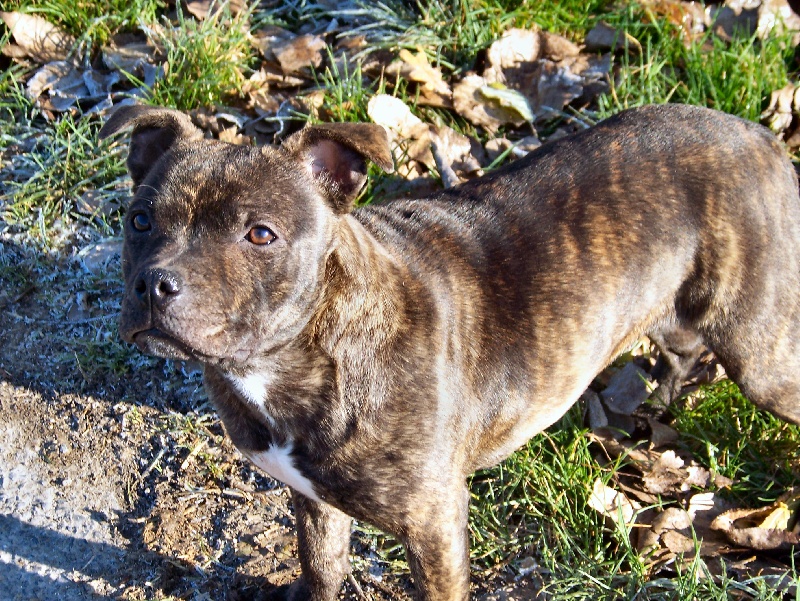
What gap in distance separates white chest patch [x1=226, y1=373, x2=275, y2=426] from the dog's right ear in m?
0.85

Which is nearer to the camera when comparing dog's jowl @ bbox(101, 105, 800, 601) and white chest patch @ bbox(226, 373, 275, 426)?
dog's jowl @ bbox(101, 105, 800, 601)

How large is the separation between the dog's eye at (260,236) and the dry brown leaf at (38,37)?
11.6 feet

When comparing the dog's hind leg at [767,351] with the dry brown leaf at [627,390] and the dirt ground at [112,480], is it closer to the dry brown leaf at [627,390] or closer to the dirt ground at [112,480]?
the dry brown leaf at [627,390]

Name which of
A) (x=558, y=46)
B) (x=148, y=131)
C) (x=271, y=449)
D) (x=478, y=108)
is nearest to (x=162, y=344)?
(x=271, y=449)

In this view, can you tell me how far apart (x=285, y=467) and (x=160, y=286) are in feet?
2.79

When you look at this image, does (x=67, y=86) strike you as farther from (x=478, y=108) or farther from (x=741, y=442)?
(x=741, y=442)

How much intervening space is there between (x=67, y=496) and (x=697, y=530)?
9.43 ft

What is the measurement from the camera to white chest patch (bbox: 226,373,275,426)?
316 cm

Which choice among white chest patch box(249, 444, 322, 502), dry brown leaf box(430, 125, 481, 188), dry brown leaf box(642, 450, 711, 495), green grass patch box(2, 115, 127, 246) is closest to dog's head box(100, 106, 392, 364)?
white chest patch box(249, 444, 322, 502)

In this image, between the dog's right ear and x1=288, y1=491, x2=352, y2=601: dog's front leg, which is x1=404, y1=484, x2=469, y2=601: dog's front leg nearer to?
x1=288, y1=491, x2=352, y2=601: dog's front leg

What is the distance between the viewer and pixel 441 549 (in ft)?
10.6

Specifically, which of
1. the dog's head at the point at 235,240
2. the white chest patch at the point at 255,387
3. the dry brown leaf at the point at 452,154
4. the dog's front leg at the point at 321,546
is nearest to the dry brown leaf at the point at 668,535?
the dog's front leg at the point at 321,546

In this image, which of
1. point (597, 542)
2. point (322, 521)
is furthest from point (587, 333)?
point (322, 521)

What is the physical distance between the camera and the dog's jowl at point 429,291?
298cm
